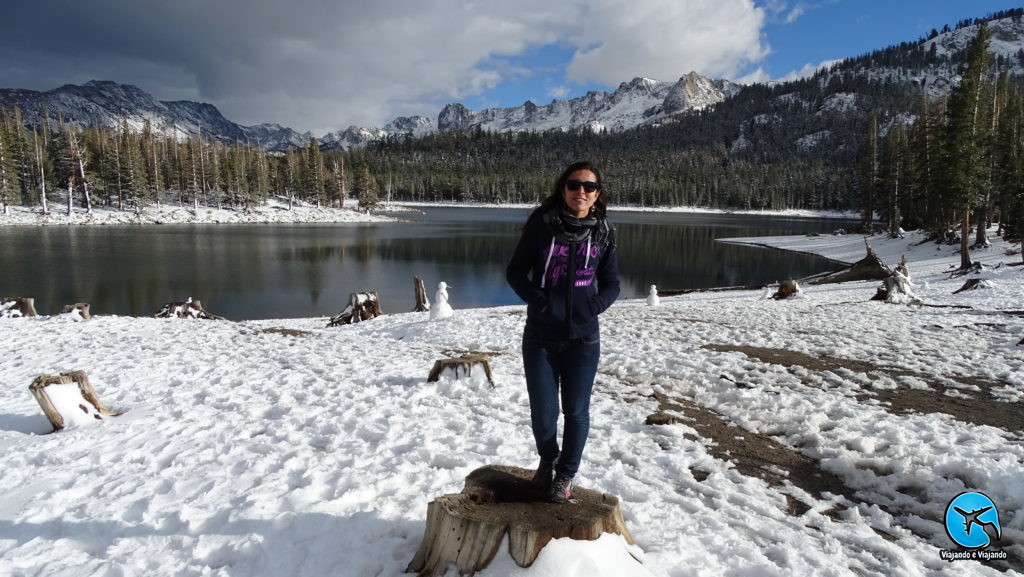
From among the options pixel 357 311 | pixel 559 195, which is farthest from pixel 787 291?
pixel 559 195

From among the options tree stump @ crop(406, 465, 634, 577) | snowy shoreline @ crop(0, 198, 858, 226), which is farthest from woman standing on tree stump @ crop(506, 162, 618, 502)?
snowy shoreline @ crop(0, 198, 858, 226)

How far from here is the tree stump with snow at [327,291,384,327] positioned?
18.7m

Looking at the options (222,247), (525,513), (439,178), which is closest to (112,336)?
(525,513)

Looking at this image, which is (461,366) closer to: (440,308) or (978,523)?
(978,523)

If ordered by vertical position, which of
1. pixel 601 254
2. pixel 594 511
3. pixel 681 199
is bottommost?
pixel 594 511

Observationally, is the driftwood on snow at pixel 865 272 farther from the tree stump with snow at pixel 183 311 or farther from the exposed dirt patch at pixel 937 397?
the tree stump with snow at pixel 183 311

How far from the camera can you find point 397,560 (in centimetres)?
342

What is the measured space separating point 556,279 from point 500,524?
1613 mm

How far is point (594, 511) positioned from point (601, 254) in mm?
1764

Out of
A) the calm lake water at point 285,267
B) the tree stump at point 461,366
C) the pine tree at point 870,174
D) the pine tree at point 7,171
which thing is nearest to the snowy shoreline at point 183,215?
the pine tree at point 7,171

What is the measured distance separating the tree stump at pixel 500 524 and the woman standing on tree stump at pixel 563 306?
19cm

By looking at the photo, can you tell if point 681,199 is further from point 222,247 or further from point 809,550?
point 809,550

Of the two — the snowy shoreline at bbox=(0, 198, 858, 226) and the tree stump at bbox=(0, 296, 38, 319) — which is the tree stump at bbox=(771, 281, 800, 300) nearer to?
the tree stump at bbox=(0, 296, 38, 319)

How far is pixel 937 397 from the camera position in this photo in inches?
286
